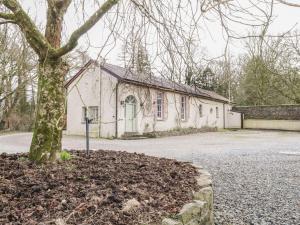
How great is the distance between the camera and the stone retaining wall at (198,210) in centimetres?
220

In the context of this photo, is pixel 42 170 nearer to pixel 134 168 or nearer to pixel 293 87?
pixel 134 168

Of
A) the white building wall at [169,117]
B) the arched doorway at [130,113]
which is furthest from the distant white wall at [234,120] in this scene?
the arched doorway at [130,113]

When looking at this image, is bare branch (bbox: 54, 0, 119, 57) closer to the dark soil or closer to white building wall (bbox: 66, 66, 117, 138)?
the dark soil

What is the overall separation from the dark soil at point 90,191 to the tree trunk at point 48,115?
0.58 feet

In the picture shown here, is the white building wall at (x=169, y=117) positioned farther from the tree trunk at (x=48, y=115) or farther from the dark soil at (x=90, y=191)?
the dark soil at (x=90, y=191)

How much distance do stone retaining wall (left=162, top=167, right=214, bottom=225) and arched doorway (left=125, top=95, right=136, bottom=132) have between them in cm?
1356

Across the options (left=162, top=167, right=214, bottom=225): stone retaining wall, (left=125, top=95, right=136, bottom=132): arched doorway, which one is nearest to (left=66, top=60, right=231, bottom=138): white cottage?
(left=125, top=95, right=136, bottom=132): arched doorway

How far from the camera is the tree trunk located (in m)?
3.57

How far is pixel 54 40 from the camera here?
12.9ft

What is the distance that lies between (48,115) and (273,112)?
24698 millimetres

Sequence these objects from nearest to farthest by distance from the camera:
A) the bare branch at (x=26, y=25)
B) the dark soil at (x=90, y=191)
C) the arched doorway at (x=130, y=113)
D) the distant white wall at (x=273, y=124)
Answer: the dark soil at (x=90, y=191), the bare branch at (x=26, y=25), the arched doorway at (x=130, y=113), the distant white wall at (x=273, y=124)

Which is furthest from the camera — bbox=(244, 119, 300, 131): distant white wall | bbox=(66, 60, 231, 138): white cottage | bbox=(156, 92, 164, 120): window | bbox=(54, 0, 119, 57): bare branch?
bbox=(244, 119, 300, 131): distant white wall

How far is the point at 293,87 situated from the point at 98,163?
25.5 metres

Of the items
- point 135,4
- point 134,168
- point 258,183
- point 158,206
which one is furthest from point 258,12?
point 258,183
